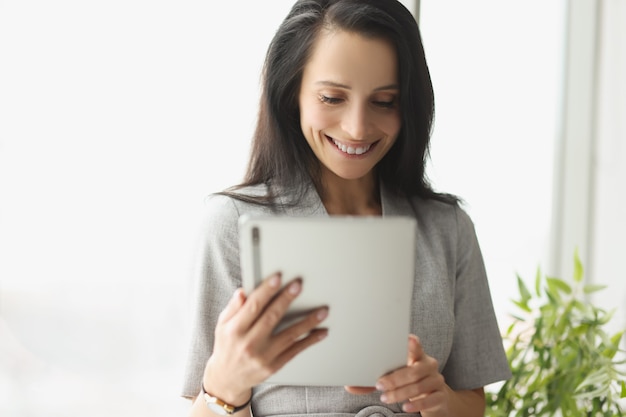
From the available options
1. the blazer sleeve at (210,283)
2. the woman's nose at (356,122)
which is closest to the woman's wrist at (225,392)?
the blazer sleeve at (210,283)

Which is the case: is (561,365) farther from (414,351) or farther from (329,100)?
(329,100)

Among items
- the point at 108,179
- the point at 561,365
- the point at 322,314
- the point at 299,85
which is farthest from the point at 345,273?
the point at 561,365

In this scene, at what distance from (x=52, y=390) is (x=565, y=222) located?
78.6 inches

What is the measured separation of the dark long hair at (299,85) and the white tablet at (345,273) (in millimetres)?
388

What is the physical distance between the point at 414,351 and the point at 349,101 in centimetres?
44

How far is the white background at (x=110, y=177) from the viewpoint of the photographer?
1.57m

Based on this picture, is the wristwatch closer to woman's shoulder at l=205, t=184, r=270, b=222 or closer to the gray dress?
the gray dress

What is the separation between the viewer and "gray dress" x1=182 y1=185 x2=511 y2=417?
1391 millimetres

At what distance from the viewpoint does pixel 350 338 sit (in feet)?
3.84

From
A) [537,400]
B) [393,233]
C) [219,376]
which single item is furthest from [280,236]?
[537,400]

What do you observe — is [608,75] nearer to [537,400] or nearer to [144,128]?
[537,400]

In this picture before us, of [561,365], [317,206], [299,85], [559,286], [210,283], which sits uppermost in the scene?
[299,85]

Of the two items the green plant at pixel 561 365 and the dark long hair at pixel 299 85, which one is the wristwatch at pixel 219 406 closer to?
the dark long hair at pixel 299 85

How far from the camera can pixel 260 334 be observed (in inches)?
43.3
